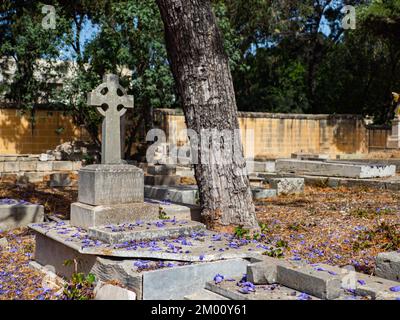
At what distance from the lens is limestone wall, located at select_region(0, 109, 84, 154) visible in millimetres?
18125

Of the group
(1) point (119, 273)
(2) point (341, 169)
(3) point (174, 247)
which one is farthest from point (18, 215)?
(2) point (341, 169)

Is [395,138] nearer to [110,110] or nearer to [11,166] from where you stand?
[11,166]

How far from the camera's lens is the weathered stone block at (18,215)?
27.0 ft

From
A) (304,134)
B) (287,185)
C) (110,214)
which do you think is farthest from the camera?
(304,134)

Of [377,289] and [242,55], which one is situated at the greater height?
[242,55]

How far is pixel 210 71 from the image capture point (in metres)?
6.25

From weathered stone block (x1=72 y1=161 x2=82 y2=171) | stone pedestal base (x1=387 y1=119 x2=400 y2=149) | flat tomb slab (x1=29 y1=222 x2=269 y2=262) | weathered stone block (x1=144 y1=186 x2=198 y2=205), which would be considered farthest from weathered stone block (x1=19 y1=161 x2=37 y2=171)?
stone pedestal base (x1=387 y1=119 x2=400 y2=149)

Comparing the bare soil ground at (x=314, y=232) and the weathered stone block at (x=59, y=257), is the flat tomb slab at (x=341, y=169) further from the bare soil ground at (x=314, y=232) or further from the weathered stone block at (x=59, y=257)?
the weathered stone block at (x=59, y=257)

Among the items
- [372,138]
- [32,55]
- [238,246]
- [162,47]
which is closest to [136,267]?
[238,246]

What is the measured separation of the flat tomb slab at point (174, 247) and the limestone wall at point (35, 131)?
43.4 ft

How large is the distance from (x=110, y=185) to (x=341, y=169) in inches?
333

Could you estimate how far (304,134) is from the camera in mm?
24297

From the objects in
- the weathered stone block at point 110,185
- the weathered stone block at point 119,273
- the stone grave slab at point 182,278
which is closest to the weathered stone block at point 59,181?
the weathered stone block at point 110,185

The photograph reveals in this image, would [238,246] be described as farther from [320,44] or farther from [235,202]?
[320,44]
